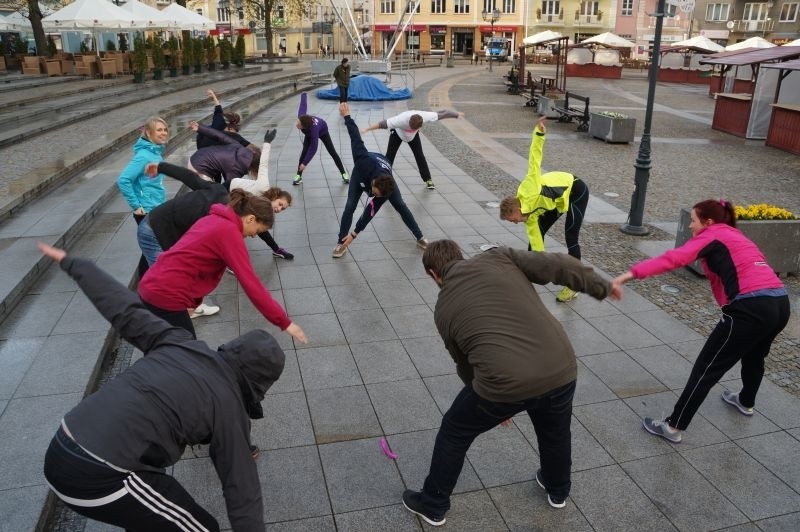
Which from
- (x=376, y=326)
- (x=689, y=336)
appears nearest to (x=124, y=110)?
(x=376, y=326)

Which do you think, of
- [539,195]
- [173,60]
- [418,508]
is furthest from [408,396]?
[173,60]

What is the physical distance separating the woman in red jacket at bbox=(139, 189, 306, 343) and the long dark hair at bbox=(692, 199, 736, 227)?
2916mm

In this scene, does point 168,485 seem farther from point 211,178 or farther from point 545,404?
point 211,178

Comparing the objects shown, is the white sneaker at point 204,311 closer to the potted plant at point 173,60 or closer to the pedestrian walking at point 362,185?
the pedestrian walking at point 362,185

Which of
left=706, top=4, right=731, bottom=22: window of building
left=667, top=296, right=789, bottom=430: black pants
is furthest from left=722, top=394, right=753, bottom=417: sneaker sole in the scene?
left=706, top=4, right=731, bottom=22: window of building

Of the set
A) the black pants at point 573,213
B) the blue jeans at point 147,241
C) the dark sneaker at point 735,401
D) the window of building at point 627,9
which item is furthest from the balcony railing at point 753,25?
the blue jeans at point 147,241

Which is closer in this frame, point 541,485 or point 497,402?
point 497,402

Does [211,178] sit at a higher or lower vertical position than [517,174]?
higher

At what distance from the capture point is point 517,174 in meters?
12.5

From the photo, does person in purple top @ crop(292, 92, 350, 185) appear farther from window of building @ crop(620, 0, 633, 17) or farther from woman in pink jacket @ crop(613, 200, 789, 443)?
window of building @ crop(620, 0, 633, 17)

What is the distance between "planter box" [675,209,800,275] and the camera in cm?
749

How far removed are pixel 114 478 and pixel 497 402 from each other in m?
1.77

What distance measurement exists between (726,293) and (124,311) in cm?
373

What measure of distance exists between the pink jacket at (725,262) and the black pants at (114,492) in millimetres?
2994
